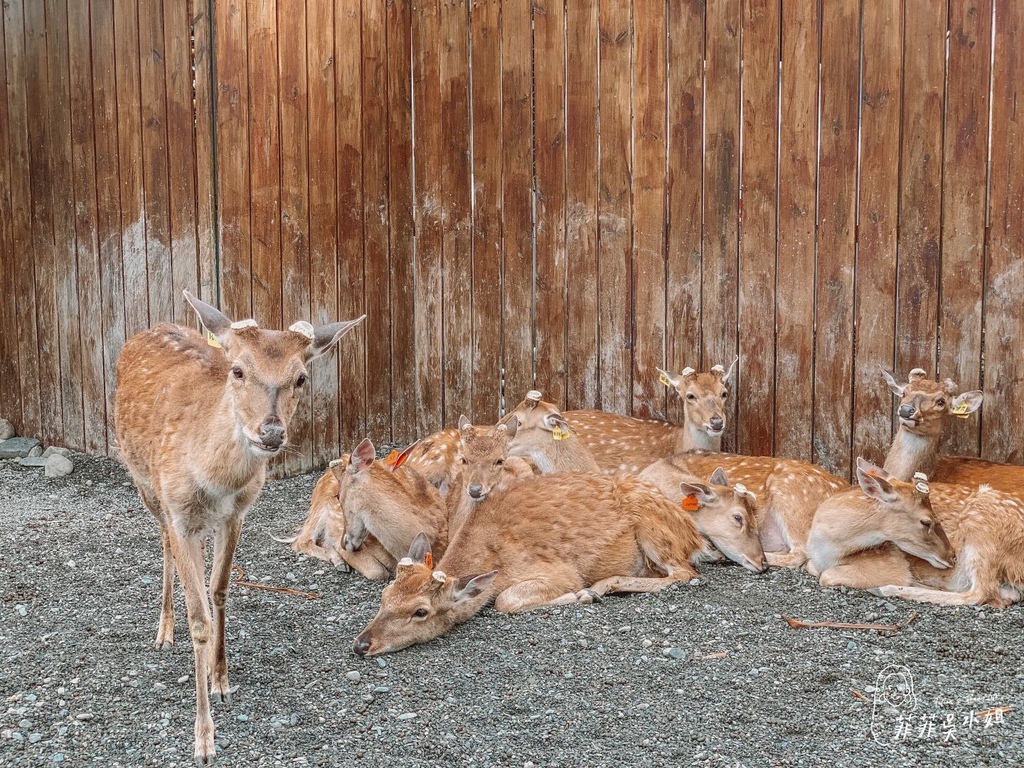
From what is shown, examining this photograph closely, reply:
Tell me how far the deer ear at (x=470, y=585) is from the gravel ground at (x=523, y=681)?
0.16m

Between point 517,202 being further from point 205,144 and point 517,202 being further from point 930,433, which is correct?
point 930,433

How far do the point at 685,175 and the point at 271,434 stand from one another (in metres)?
4.02

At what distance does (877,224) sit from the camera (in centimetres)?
637

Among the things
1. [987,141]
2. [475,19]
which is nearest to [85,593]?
[475,19]

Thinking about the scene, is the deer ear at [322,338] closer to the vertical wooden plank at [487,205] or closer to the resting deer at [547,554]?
the resting deer at [547,554]

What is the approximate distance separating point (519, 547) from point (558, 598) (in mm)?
329

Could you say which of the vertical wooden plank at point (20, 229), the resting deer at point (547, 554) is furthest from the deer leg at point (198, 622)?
the vertical wooden plank at point (20, 229)

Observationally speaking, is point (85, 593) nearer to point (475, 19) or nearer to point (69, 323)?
point (69, 323)

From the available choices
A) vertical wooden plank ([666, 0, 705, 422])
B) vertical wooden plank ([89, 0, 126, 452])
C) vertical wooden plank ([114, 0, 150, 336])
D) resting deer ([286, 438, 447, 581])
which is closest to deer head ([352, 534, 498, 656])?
resting deer ([286, 438, 447, 581])

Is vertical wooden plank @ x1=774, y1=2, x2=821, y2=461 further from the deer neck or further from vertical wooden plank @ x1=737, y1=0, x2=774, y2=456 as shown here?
the deer neck

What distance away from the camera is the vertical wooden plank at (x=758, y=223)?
6.62 meters

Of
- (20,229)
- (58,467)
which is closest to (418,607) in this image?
(58,467)

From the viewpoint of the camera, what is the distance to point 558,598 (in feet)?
16.9

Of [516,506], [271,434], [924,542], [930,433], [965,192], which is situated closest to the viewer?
[271,434]
